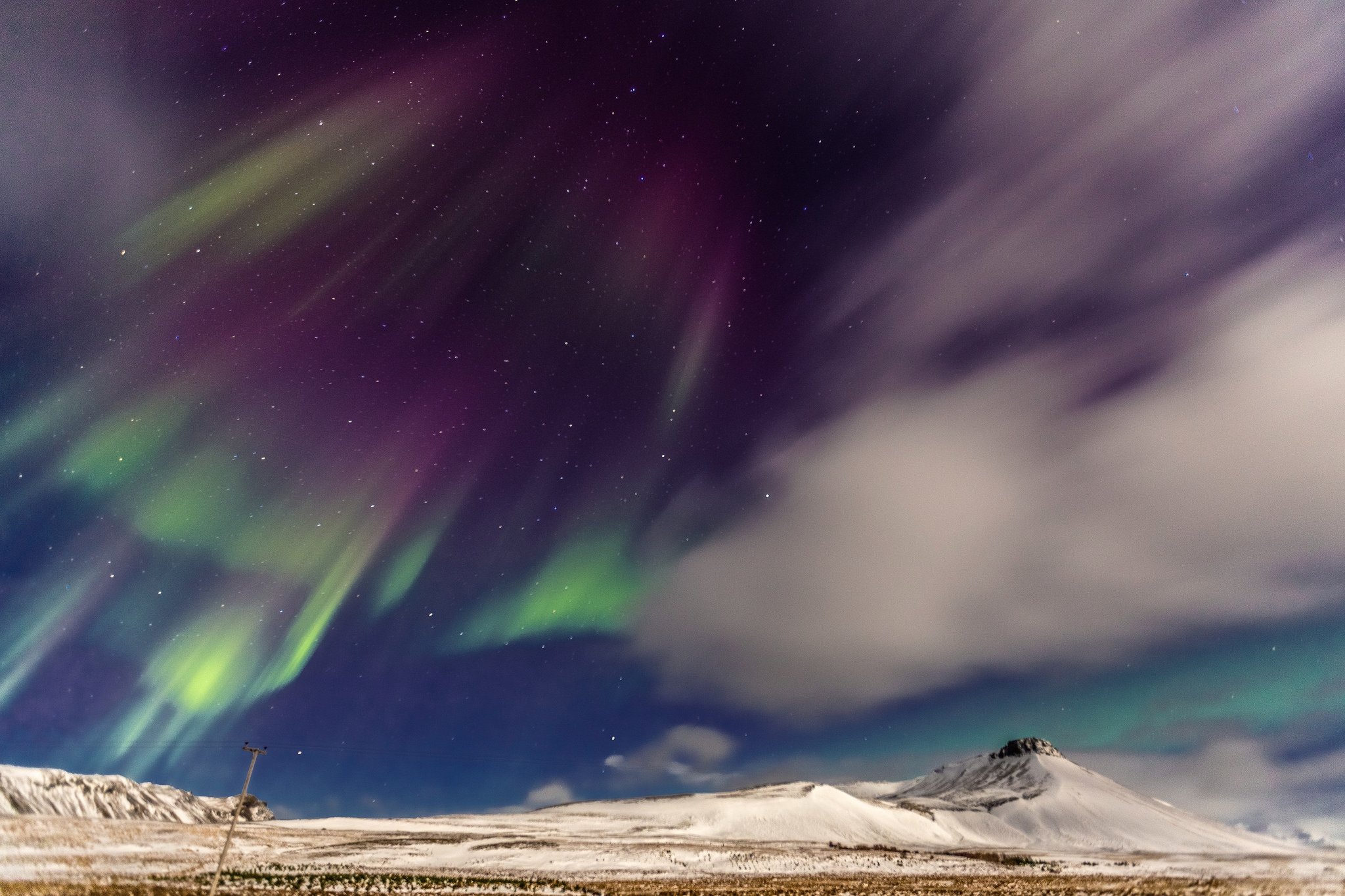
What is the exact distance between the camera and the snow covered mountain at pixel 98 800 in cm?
9925

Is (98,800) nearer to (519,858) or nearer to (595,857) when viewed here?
(519,858)

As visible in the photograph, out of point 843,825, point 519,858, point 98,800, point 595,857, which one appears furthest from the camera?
point 843,825

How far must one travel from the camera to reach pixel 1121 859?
9725cm

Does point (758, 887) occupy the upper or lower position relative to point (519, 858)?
upper

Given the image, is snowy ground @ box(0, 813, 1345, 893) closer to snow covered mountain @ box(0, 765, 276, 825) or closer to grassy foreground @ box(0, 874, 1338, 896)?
grassy foreground @ box(0, 874, 1338, 896)

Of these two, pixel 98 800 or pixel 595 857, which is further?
pixel 98 800

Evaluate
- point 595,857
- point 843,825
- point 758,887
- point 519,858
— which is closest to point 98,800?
point 519,858

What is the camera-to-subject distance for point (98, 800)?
115312 mm

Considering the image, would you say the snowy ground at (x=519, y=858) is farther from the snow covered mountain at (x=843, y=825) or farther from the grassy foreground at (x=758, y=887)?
the snow covered mountain at (x=843, y=825)

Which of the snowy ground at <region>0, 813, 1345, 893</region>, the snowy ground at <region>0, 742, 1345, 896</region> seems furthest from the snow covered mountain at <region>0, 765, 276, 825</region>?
the snowy ground at <region>0, 813, 1345, 893</region>

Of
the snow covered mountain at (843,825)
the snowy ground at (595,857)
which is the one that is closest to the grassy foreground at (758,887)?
the snowy ground at (595,857)

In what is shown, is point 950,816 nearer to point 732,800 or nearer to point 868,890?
point 732,800

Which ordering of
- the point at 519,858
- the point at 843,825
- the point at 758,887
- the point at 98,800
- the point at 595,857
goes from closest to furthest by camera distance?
the point at 758,887 < the point at 519,858 < the point at 595,857 < the point at 98,800 < the point at 843,825

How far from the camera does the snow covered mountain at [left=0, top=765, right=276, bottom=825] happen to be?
326ft
